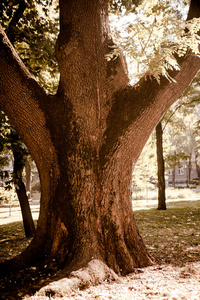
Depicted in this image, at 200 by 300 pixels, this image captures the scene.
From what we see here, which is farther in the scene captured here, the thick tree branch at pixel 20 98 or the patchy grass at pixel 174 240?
the patchy grass at pixel 174 240

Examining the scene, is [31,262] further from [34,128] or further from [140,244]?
[34,128]

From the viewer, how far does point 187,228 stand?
296 inches

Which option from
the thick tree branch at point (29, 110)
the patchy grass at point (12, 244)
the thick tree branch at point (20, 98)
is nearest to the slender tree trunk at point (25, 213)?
the patchy grass at point (12, 244)

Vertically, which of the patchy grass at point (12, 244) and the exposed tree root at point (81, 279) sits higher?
the exposed tree root at point (81, 279)

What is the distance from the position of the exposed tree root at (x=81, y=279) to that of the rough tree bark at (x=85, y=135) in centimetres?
12

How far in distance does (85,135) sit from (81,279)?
2127mm

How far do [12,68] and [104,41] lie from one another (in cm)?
172

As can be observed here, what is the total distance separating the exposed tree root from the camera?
9.02 ft

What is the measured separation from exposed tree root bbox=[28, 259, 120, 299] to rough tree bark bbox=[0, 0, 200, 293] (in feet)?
0.40

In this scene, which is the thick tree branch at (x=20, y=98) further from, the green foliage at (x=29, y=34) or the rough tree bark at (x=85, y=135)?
the green foliage at (x=29, y=34)

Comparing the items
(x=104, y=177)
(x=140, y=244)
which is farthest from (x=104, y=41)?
(x=140, y=244)

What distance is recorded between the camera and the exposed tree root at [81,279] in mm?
2750

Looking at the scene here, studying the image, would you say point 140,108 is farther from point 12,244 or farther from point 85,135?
point 12,244

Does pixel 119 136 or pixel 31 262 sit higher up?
pixel 119 136
